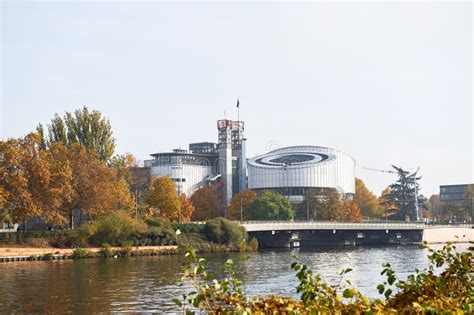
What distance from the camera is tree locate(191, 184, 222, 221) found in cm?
16062

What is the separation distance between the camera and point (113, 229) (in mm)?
95688

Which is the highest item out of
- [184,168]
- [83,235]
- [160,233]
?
[184,168]

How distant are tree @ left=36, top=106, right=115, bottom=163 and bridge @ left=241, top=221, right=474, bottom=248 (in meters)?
28.8

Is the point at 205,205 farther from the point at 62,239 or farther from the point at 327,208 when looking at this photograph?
the point at 62,239

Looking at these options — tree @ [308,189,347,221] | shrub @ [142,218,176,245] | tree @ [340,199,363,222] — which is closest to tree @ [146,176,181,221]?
shrub @ [142,218,176,245]

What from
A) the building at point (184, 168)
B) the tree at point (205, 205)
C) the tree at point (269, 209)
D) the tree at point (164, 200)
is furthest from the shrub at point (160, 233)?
the building at point (184, 168)

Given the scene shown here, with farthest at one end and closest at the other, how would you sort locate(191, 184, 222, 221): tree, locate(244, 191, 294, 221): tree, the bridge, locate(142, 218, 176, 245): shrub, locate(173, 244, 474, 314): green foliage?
locate(191, 184, 222, 221): tree < locate(244, 191, 294, 221): tree < the bridge < locate(142, 218, 176, 245): shrub < locate(173, 244, 474, 314): green foliage

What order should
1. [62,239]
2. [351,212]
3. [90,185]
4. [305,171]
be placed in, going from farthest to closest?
[305,171], [351,212], [90,185], [62,239]

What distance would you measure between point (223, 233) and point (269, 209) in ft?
98.2

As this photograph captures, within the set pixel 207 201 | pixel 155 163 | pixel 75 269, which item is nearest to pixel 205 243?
pixel 75 269

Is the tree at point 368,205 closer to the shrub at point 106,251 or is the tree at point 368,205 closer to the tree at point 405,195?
the tree at point 405,195

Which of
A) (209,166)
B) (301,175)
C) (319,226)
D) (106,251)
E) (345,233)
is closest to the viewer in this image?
(106,251)

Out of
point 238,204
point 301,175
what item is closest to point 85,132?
point 238,204

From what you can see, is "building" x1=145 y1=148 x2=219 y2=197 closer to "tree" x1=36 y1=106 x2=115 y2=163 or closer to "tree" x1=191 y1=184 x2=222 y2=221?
"tree" x1=191 y1=184 x2=222 y2=221
